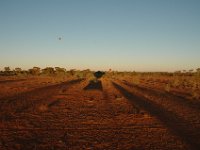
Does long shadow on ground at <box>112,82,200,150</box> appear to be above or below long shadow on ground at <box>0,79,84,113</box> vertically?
above

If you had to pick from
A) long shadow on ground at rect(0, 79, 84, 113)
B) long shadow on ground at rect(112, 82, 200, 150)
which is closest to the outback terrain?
long shadow on ground at rect(112, 82, 200, 150)

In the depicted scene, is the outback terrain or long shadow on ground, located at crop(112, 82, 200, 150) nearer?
the outback terrain

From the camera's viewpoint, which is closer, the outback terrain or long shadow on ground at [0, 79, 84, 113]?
the outback terrain

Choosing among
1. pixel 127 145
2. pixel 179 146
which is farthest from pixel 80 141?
pixel 179 146

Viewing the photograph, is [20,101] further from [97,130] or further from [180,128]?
[180,128]

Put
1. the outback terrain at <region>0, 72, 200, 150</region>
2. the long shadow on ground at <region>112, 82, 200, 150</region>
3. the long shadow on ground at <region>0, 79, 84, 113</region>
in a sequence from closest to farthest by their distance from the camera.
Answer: the outback terrain at <region>0, 72, 200, 150</region>, the long shadow on ground at <region>112, 82, 200, 150</region>, the long shadow on ground at <region>0, 79, 84, 113</region>

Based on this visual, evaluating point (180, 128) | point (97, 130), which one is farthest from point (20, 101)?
point (180, 128)

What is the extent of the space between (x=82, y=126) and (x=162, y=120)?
3909 millimetres

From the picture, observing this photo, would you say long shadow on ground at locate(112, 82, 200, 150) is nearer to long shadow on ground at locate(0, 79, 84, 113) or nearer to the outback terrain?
the outback terrain

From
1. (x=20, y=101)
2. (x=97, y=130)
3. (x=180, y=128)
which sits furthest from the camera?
(x=20, y=101)

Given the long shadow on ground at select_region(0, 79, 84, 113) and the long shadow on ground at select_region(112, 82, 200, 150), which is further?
the long shadow on ground at select_region(0, 79, 84, 113)

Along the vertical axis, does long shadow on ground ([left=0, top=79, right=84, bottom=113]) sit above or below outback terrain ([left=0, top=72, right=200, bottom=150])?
below

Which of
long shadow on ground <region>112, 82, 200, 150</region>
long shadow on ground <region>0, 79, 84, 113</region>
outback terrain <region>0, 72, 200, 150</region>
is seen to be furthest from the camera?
long shadow on ground <region>0, 79, 84, 113</region>

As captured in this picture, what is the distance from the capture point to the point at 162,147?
8.78m
